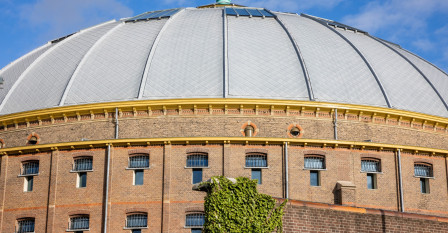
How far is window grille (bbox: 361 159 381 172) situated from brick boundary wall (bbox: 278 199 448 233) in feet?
54.2

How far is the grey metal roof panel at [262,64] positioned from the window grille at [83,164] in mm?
8915

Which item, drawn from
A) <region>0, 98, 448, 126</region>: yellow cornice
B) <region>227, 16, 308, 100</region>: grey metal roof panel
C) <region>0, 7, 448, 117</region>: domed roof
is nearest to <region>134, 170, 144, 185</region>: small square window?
<region>0, 98, 448, 126</region>: yellow cornice

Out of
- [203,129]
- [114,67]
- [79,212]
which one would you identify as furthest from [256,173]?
[114,67]

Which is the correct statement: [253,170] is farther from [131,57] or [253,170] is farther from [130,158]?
[131,57]

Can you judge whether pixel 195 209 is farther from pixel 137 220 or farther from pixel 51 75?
pixel 51 75

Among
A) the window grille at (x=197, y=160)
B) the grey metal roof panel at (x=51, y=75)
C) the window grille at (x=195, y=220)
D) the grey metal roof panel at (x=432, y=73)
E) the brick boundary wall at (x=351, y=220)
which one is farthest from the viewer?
the grey metal roof panel at (x=432, y=73)

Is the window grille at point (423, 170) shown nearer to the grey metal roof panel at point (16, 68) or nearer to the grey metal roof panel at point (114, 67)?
the grey metal roof panel at point (114, 67)

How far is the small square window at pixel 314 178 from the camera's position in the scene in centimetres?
4006

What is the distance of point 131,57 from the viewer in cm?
4497

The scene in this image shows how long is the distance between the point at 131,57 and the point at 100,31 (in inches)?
237

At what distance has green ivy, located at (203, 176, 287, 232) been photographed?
977 inches

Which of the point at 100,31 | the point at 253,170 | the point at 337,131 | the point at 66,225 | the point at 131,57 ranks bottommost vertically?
the point at 66,225

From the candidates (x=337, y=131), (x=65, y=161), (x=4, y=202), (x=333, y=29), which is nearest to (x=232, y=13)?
(x=333, y=29)

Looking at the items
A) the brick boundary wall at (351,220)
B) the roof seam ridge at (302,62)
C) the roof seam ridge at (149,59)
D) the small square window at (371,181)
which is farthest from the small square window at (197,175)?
the brick boundary wall at (351,220)
